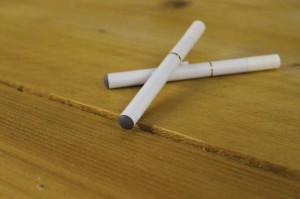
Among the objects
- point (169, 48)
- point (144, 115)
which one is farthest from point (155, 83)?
point (169, 48)

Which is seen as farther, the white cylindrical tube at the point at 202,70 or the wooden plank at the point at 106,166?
the white cylindrical tube at the point at 202,70

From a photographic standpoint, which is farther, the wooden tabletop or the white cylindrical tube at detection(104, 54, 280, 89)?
the white cylindrical tube at detection(104, 54, 280, 89)

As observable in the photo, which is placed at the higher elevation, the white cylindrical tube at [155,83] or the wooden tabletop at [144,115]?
the white cylindrical tube at [155,83]

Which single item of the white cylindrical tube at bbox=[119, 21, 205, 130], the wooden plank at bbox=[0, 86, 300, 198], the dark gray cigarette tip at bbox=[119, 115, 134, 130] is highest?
the white cylindrical tube at bbox=[119, 21, 205, 130]

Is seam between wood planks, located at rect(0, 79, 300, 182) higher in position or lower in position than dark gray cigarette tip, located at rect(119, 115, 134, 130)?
lower

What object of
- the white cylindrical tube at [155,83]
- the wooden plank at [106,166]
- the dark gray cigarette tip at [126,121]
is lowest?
the wooden plank at [106,166]

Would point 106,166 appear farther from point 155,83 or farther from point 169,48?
point 169,48

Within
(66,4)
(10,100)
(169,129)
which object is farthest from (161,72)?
(66,4)
